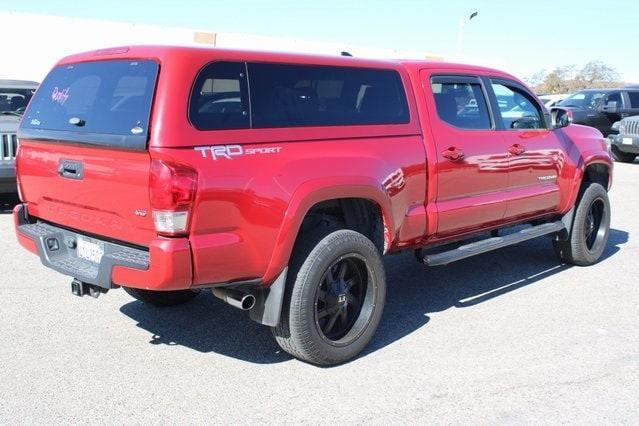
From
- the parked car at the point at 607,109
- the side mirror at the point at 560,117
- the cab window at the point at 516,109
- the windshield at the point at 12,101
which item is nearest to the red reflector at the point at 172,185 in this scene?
the cab window at the point at 516,109

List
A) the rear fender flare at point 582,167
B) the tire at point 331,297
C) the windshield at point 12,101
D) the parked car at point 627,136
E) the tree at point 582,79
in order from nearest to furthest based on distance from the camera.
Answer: the tire at point 331,297 → the rear fender flare at point 582,167 → the windshield at point 12,101 → the parked car at point 627,136 → the tree at point 582,79

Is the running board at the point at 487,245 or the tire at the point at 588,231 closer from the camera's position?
the running board at the point at 487,245

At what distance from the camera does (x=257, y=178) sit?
11.4 ft

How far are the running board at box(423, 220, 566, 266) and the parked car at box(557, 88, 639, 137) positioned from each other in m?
13.2

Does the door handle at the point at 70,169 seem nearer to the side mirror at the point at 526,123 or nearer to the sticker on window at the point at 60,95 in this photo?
the sticker on window at the point at 60,95

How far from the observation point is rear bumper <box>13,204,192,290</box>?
3.27 meters

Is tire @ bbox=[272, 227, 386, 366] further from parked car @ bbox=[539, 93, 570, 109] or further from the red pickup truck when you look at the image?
parked car @ bbox=[539, 93, 570, 109]

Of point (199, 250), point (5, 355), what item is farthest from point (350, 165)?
point (5, 355)

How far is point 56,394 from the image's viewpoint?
11.7ft

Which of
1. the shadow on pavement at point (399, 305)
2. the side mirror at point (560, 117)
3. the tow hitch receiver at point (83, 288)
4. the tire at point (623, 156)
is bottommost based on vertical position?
the tire at point (623, 156)

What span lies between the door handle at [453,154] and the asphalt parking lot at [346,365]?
4.06 ft

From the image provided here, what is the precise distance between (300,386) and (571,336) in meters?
2.11

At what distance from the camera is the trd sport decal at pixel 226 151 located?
3316mm

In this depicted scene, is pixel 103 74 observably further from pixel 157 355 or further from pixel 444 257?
pixel 444 257
